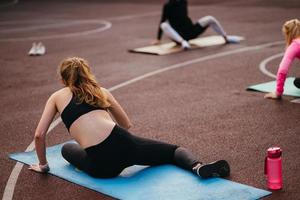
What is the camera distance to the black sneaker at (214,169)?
17.5ft

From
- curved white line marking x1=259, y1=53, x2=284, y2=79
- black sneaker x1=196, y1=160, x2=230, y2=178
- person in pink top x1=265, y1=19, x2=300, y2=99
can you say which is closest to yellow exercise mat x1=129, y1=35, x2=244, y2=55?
curved white line marking x1=259, y1=53, x2=284, y2=79

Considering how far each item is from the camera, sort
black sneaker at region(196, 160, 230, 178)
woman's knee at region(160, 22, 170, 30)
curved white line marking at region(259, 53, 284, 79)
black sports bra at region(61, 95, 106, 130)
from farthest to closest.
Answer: woman's knee at region(160, 22, 170, 30) < curved white line marking at region(259, 53, 284, 79) < black sports bra at region(61, 95, 106, 130) < black sneaker at region(196, 160, 230, 178)

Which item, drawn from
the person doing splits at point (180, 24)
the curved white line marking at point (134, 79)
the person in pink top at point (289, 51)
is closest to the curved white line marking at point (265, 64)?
the curved white line marking at point (134, 79)

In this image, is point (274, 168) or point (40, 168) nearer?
point (274, 168)

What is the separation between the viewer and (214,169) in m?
5.38

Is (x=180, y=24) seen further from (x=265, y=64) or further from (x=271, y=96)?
(x=271, y=96)

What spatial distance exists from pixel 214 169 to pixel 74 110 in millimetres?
1334

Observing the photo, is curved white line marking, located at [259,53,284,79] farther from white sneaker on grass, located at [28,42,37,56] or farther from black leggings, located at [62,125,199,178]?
white sneaker on grass, located at [28,42,37,56]

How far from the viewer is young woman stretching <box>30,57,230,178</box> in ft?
17.6

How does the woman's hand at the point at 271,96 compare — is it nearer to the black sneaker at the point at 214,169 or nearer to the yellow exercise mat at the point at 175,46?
the black sneaker at the point at 214,169

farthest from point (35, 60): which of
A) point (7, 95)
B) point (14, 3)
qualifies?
point (14, 3)

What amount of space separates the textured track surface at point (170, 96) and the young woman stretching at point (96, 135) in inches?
11.2

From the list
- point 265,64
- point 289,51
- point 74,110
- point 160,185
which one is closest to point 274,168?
point 160,185

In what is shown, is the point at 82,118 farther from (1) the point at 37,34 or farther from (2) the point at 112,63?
(1) the point at 37,34
